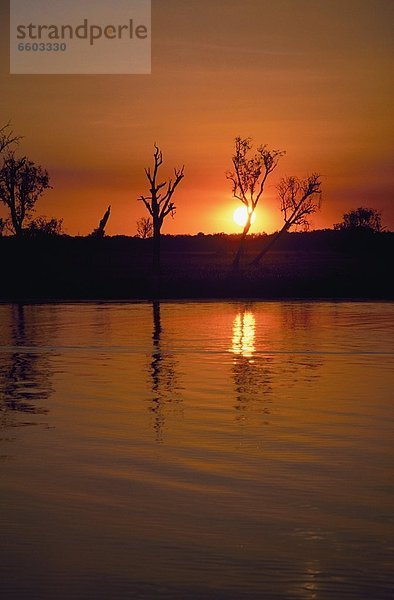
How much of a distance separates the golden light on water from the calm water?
2.20 metres

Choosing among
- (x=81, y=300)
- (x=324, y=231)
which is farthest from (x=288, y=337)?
(x=324, y=231)

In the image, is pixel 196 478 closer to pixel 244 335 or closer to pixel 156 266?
pixel 244 335

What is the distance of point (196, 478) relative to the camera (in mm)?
10492

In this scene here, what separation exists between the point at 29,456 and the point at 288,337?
18066 millimetres

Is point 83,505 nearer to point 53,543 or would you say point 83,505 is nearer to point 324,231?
point 53,543

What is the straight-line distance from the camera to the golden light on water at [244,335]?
25.4 m

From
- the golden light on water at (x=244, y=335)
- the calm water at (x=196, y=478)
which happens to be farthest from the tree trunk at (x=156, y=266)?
the calm water at (x=196, y=478)

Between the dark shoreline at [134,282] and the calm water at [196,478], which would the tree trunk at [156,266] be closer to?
the dark shoreline at [134,282]

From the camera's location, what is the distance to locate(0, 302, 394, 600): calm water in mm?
7516

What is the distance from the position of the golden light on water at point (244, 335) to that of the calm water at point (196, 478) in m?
2.20

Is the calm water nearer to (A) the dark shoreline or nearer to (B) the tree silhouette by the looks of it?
(A) the dark shoreline

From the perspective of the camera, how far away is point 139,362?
2258cm

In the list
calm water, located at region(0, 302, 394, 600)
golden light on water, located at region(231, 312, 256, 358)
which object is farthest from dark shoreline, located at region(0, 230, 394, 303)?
calm water, located at region(0, 302, 394, 600)

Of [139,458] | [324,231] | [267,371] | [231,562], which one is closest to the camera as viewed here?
[231,562]
